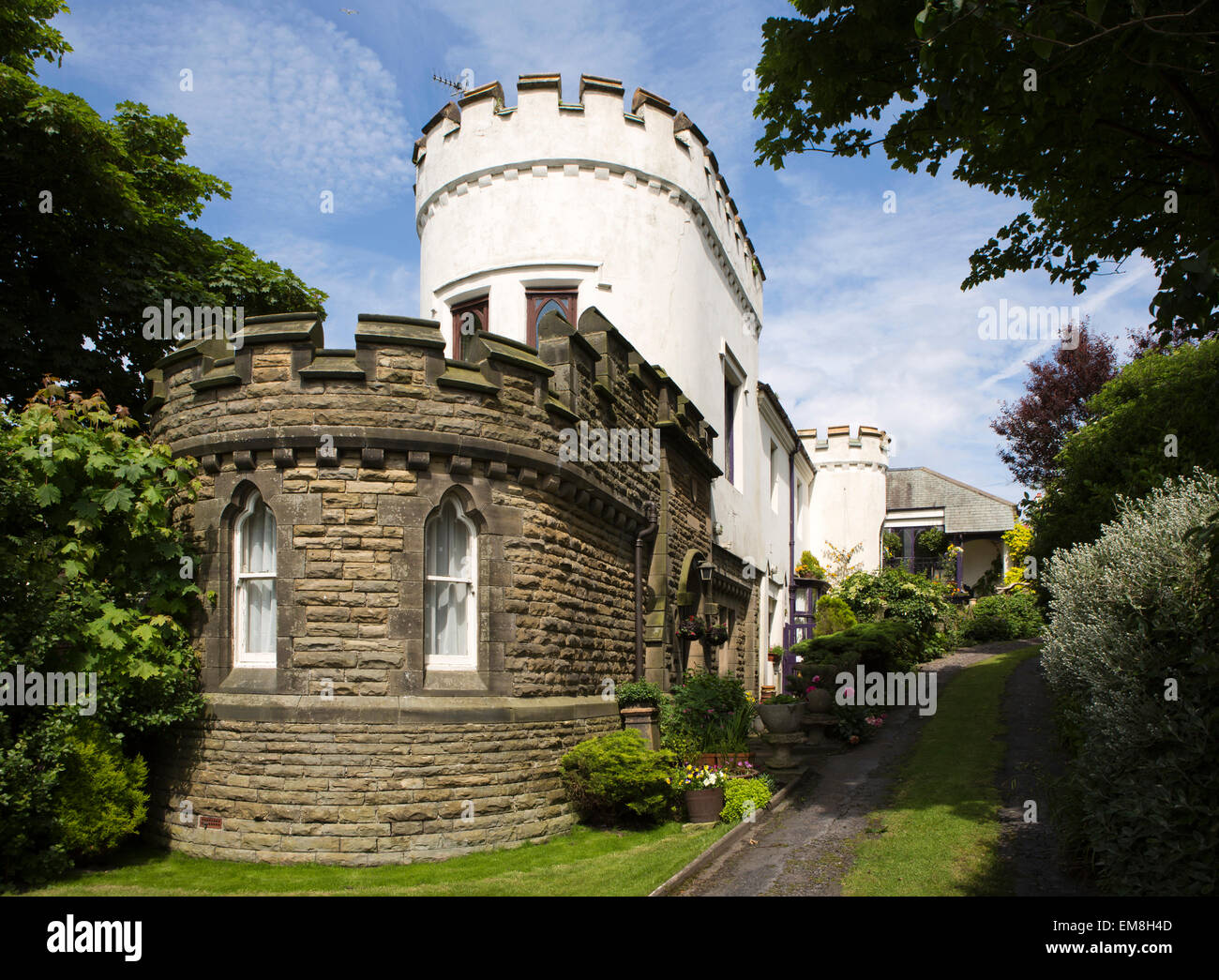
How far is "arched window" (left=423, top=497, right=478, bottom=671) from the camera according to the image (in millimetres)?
9664

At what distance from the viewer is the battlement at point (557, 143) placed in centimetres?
1562

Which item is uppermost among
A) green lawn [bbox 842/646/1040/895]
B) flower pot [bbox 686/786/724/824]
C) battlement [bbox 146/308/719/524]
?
battlement [bbox 146/308/719/524]

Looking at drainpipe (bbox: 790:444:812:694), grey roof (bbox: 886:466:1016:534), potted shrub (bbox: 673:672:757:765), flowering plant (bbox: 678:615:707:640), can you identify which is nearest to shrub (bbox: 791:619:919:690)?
flowering plant (bbox: 678:615:707:640)

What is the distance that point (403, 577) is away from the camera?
934 centimetres

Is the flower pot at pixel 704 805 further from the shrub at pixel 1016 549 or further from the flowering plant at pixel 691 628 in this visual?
the shrub at pixel 1016 549

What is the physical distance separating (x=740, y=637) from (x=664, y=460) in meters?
7.75

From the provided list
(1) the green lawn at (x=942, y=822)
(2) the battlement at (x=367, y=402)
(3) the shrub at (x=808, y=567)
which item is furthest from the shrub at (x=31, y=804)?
(3) the shrub at (x=808, y=567)

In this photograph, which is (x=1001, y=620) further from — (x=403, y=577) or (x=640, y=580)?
(x=403, y=577)

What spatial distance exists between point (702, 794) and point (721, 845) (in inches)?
63.7

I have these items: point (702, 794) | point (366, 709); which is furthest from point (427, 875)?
point (702, 794)

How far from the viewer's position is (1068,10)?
5992 millimetres

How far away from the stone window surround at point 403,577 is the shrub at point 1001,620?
80.4ft

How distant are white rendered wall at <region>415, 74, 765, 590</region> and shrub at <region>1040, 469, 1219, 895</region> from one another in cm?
902

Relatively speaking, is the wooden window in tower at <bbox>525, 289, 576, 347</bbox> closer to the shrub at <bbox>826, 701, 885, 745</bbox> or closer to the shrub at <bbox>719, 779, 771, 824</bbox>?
the shrub at <bbox>826, 701, 885, 745</bbox>
